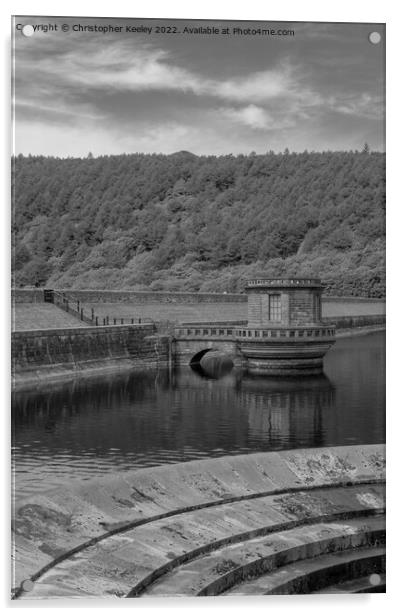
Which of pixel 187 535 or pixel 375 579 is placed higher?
pixel 187 535

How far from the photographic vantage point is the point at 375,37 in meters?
14.5

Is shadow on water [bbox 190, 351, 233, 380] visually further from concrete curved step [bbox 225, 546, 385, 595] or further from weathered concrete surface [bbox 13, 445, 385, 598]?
concrete curved step [bbox 225, 546, 385, 595]

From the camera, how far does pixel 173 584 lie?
40.1 feet

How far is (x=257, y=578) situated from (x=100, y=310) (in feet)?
141

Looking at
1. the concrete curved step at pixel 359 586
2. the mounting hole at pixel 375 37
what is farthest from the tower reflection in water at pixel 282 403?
the mounting hole at pixel 375 37

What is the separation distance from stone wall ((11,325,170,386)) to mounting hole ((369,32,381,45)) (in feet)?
70.5

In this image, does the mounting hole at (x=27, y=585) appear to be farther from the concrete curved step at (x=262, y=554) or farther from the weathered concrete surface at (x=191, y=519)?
the concrete curved step at (x=262, y=554)

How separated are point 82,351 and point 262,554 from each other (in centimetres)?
2757

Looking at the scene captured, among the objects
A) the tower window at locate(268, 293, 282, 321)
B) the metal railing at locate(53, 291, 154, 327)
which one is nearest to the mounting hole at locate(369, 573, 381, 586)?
the tower window at locate(268, 293, 282, 321)

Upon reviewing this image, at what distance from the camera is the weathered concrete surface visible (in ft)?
40.1

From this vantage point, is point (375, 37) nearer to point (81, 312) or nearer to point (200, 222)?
point (81, 312)

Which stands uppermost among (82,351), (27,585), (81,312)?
(81,312)

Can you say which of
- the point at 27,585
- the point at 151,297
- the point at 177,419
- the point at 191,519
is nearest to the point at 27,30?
the point at 191,519

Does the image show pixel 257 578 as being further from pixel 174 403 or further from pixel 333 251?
pixel 333 251
